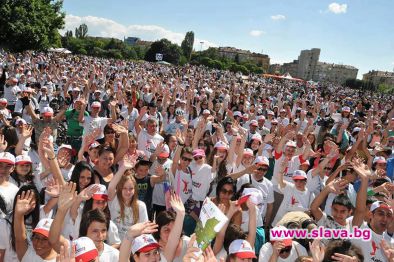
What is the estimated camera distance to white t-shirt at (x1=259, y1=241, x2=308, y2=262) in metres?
3.69

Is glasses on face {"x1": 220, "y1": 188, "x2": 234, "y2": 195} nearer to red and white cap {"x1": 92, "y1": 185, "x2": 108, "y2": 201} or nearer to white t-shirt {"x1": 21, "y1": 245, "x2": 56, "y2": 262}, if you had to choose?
red and white cap {"x1": 92, "y1": 185, "x2": 108, "y2": 201}

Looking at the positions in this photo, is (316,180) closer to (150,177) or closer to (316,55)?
(150,177)

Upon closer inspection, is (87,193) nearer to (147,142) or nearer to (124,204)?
(124,204)

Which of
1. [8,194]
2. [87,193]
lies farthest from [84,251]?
[8,194]

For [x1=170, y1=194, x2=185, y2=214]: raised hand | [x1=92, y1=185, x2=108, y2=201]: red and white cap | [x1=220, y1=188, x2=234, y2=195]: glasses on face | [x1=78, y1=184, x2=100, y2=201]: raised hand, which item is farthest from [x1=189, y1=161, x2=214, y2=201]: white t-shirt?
[x1=78, y1=184, x2=100, y2=201]: raised hand

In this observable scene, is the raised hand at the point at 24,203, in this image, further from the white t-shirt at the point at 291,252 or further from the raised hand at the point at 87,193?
the white t-shirt at the point at 291,252

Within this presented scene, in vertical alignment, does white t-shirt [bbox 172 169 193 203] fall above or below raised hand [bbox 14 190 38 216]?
below

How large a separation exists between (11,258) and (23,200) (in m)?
0.51

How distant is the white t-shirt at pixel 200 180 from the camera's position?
5.42 metres

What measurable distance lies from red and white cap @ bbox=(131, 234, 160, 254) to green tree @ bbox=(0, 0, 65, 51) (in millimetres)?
27758

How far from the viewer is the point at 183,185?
5.40 metres

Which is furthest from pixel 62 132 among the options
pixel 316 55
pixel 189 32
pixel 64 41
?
pixel 316 55

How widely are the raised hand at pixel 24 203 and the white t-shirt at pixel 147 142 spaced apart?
3.42 m

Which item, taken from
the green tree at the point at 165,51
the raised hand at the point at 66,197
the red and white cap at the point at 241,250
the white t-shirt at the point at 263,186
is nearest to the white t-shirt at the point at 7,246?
the raised hand at the point at 66,197
